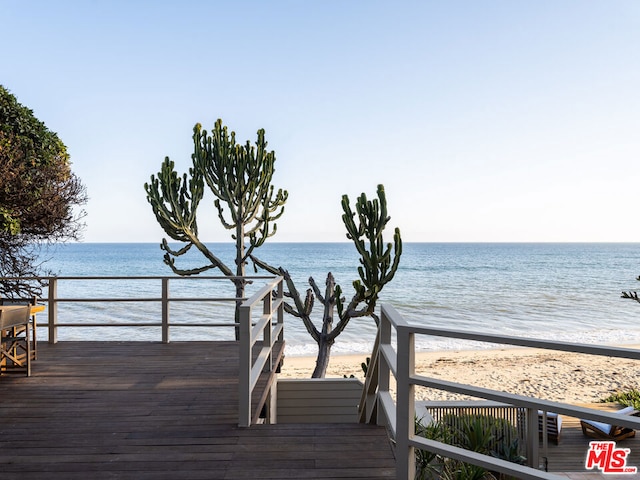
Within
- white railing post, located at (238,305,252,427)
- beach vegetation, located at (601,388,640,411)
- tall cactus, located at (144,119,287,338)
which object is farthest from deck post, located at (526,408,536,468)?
beach vegetation, located at (601,388,640,411)

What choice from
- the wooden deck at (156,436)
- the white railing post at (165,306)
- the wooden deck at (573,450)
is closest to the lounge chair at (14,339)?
the wooden deck at (156,436)

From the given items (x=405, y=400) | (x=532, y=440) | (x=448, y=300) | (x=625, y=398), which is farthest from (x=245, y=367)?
(x=448, y=300)

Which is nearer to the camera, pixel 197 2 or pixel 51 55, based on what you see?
pixel 197 2

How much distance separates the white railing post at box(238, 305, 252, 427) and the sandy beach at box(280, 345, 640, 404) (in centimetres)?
803

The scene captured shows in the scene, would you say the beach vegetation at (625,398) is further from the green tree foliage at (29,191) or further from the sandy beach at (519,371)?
the green tree foliage at (29,191)

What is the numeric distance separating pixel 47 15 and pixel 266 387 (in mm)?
12510

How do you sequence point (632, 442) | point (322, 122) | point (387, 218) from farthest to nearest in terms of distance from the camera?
point (322, 122) < point (387, 218) < point (632, 442)

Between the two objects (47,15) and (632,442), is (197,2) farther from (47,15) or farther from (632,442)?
(632,442)

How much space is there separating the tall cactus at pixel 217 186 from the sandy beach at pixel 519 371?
457 centimetres

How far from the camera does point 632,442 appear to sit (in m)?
6.73

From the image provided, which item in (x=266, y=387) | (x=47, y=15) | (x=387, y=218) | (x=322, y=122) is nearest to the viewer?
(x=266, y=387)

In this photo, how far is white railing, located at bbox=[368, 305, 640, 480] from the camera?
1.45 metres

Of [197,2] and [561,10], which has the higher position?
[561,10]

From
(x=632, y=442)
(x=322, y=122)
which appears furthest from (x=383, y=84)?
(x=632, y=442)
